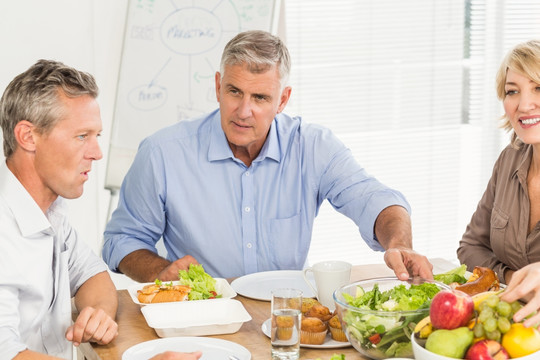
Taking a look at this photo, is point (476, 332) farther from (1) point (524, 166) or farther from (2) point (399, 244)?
(1) point (524, 166)

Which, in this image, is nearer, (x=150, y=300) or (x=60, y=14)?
(x=150, y=300)

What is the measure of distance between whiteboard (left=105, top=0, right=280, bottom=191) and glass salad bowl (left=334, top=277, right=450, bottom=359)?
2165mm

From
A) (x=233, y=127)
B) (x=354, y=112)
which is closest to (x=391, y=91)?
(x=354, y=112)

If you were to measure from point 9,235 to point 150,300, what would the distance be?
0.41 meters

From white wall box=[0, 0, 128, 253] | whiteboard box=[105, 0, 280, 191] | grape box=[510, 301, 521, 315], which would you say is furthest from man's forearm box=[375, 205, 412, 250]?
white wall box=[0, 0, 128, 253]

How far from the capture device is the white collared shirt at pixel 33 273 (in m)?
1.67

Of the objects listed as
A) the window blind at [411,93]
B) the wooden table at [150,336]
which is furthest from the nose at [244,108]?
the window blind at [411,93]

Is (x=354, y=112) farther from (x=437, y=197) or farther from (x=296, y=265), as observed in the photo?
(x=296, y=265)

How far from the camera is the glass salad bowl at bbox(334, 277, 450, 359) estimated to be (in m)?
1.52

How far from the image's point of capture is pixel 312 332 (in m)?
1.67

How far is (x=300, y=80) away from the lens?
423cm

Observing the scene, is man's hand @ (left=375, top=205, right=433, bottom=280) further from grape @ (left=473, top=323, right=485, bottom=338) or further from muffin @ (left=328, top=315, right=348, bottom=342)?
grape @ (left=473, top=323, right=485, bottom=338)

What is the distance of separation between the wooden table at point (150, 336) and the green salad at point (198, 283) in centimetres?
12

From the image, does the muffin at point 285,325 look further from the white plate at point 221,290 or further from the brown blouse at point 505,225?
the brown blouse at point 505,225
